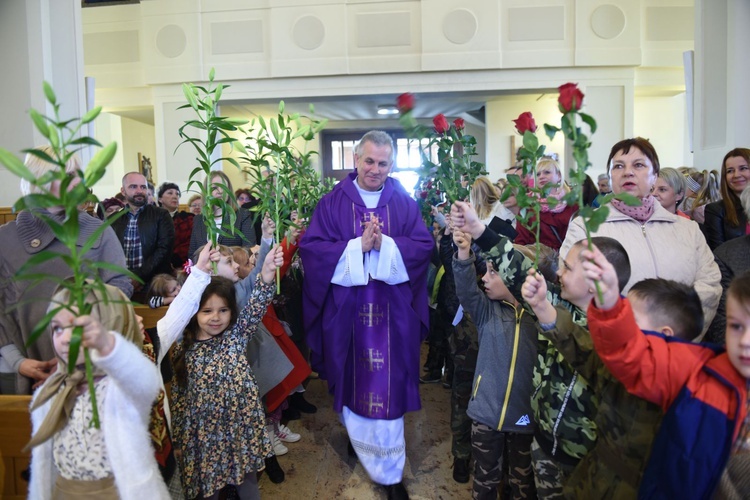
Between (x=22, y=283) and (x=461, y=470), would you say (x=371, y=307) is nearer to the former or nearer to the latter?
(x=461, y=470)

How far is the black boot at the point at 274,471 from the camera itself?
2906 millimetres

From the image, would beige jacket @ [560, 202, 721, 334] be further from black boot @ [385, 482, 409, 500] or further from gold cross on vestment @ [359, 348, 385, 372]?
black boot @ [385, 482, 409, 500]

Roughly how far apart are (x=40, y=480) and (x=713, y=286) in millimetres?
2455

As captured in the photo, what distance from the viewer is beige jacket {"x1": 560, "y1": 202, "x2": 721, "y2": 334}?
217 cm

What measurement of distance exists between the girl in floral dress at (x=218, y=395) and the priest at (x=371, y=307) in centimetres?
66

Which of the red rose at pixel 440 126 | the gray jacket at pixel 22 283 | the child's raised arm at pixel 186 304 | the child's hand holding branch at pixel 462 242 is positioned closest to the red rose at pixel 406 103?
the red rose at pixel 440 126

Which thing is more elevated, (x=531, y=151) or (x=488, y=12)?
(x=488, y=12)

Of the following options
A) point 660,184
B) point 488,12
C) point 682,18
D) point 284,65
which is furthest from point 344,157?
point 660,184

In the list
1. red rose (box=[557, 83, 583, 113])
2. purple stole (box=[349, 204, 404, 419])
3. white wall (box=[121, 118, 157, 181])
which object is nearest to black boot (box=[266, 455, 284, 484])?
purple stole (box=[349, 204, 404, 419])

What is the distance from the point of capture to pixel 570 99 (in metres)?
1.23

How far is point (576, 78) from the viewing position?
9297 millimetres

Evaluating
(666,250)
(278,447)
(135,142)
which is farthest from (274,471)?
(135,142)

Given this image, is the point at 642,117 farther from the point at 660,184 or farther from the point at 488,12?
the point at 660,184

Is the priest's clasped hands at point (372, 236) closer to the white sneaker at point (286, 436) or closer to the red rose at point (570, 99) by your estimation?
the white sneaker at point (286, 436)
